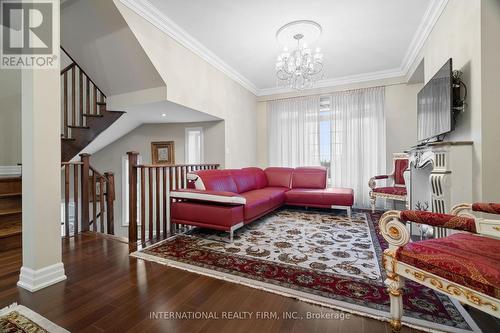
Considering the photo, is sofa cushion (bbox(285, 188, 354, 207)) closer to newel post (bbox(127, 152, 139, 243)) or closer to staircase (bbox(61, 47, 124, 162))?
newel post (bbox(127, 152, 139, 243))

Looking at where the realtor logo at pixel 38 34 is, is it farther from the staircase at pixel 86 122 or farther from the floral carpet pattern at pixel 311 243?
the floral carpet pattern at pixel 311 243

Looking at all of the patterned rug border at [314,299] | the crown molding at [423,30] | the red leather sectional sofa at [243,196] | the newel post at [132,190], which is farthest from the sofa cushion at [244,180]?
the crown molding at [423,30]

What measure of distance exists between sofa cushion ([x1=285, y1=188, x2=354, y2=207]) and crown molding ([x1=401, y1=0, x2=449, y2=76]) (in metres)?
2.55

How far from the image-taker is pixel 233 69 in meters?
4.66

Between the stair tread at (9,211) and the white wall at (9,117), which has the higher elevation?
the white wall at (9,117)

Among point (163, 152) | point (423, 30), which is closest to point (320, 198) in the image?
point (423, 30)

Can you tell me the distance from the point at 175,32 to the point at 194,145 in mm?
2364

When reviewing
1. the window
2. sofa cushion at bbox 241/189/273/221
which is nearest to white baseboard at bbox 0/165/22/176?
the window

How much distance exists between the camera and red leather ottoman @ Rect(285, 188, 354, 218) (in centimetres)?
402

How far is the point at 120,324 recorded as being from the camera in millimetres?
1386

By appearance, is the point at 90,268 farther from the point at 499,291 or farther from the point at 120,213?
the point at 120,213

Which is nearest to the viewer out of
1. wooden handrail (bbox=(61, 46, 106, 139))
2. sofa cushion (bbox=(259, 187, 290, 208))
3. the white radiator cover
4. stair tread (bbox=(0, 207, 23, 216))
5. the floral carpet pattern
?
the white radiator cover

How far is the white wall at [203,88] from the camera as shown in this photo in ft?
9.75

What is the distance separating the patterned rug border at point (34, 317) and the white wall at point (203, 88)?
259 cm
